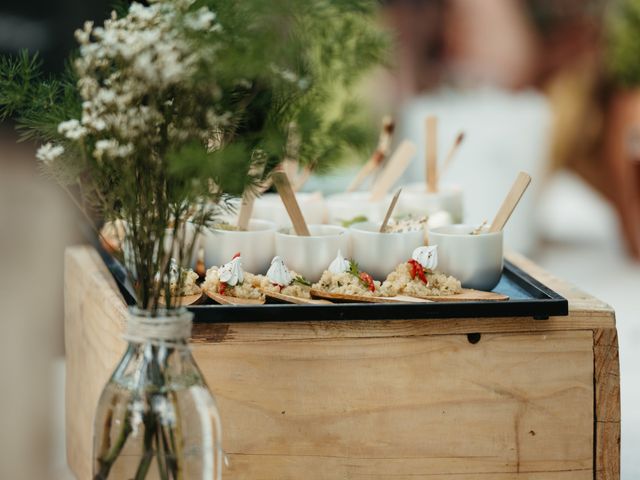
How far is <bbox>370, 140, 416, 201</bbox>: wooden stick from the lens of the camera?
5.23 ft

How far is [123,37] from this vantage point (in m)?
0.89

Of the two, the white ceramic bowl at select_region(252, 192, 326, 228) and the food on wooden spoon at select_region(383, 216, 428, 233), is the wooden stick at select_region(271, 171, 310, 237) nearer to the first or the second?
the food on wooden spoon at select_region(383, 216, 428, 233)

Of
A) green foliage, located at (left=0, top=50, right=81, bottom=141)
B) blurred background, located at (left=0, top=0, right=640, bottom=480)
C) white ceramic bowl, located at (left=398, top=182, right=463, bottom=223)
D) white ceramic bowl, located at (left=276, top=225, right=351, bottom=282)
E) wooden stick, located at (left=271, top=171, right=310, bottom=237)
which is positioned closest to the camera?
green foliage, located at (left=0, top=50, right=81, bottom=141)

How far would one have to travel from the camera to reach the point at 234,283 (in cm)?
124

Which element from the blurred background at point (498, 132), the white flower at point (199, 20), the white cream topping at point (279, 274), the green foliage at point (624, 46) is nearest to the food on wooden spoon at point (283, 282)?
the white cream topping at point (279, 274)

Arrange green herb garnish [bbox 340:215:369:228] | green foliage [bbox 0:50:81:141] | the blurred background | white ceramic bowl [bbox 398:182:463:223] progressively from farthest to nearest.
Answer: the blurred background
white ceramic bowl [bbox 398:182:463:223]
green herb garnish [bbox 340:215:369:228]
green foliage [bbox 0:50:81:141]

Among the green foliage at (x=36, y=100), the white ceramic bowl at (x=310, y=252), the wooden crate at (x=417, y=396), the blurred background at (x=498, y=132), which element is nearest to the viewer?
the green foliage at (x=36, y=100)

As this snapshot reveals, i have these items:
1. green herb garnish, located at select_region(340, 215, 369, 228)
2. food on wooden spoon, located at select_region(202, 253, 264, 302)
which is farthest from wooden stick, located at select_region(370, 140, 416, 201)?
food on wooden spoon, located at select_region(202, 253, 264, 302)

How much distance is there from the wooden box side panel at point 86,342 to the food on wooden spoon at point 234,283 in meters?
0.12

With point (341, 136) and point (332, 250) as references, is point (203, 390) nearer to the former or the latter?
point (341, 136)

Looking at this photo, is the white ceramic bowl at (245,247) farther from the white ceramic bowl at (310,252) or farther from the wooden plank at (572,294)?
the wooden plank at (572,294)

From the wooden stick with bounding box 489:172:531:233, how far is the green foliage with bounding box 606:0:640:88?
357 cm

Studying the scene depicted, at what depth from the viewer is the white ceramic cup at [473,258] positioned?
4.24 ft

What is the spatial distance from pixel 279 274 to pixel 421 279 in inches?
7.3
